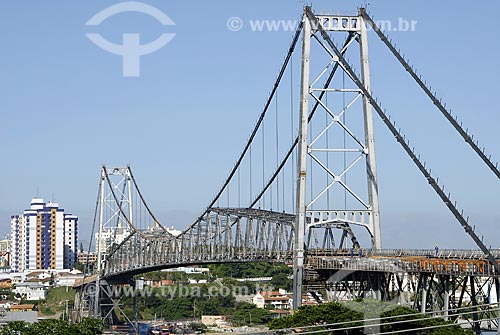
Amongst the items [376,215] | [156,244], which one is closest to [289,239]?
[376,215]

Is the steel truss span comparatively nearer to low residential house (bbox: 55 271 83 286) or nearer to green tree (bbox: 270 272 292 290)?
green tree (bbox: 270 272 292 290)

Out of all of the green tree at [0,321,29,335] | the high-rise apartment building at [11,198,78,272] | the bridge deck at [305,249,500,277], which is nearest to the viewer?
the bridge deck at [305,249,500,277]

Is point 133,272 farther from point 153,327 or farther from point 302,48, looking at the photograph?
point 302,48

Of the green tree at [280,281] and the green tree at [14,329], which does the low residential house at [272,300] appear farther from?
the green tree at [14,329]

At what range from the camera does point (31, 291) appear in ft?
492

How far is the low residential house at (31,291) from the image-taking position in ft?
485

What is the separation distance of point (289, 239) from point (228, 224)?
15.9 metres

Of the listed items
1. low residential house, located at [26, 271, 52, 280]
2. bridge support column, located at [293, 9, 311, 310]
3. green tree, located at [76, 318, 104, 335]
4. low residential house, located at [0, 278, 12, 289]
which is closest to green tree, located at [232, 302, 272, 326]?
green tree, located at [76, 318, 104, 335]

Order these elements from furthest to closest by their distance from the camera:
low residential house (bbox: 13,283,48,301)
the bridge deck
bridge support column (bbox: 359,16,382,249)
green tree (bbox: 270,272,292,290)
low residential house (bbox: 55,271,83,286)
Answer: low residential house (bbox: 55,271,83,286) → low residential house (bbox: 13,283,48,301) → green tree (bbox: 270,272,292,290) → bridge support column (bbox: 359,16,382,249) → the bridge deck

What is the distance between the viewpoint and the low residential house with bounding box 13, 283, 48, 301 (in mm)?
147775

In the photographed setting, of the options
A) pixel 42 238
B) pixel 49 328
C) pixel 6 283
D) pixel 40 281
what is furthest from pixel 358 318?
pixel 42 238

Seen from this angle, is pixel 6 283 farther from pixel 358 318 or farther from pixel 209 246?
pixel 358 318

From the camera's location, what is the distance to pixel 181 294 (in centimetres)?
12788

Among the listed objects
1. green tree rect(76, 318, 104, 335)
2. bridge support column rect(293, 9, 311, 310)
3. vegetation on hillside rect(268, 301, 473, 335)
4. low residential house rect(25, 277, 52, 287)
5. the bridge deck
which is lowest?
green tree rect(76, 318, 104, 335)
